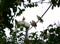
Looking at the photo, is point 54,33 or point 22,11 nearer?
point 54,33

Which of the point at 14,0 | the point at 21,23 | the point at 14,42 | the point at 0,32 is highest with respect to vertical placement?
the point at 14,0

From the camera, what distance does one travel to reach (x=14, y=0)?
4.86ft

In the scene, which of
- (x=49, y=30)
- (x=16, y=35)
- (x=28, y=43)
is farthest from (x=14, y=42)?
(x=28, y=43)

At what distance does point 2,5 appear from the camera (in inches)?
44.3

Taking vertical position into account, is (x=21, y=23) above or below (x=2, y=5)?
below

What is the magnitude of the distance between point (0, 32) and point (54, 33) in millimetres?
744

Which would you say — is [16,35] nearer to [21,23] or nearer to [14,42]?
[14,42]

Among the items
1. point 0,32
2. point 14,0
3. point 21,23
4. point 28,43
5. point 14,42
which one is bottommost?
point 14,42

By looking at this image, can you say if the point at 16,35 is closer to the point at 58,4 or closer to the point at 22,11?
the point at 22,11

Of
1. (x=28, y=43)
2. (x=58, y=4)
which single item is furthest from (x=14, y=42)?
(x=28, y=43)

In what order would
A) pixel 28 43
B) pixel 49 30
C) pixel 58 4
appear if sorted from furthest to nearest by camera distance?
1. pixel 49 30
2. pixel 58 4
3. pixel 28 43

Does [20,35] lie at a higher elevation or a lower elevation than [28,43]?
lower

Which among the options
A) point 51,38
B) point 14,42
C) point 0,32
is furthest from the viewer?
point 14,42

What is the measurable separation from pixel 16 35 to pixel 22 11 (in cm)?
95
